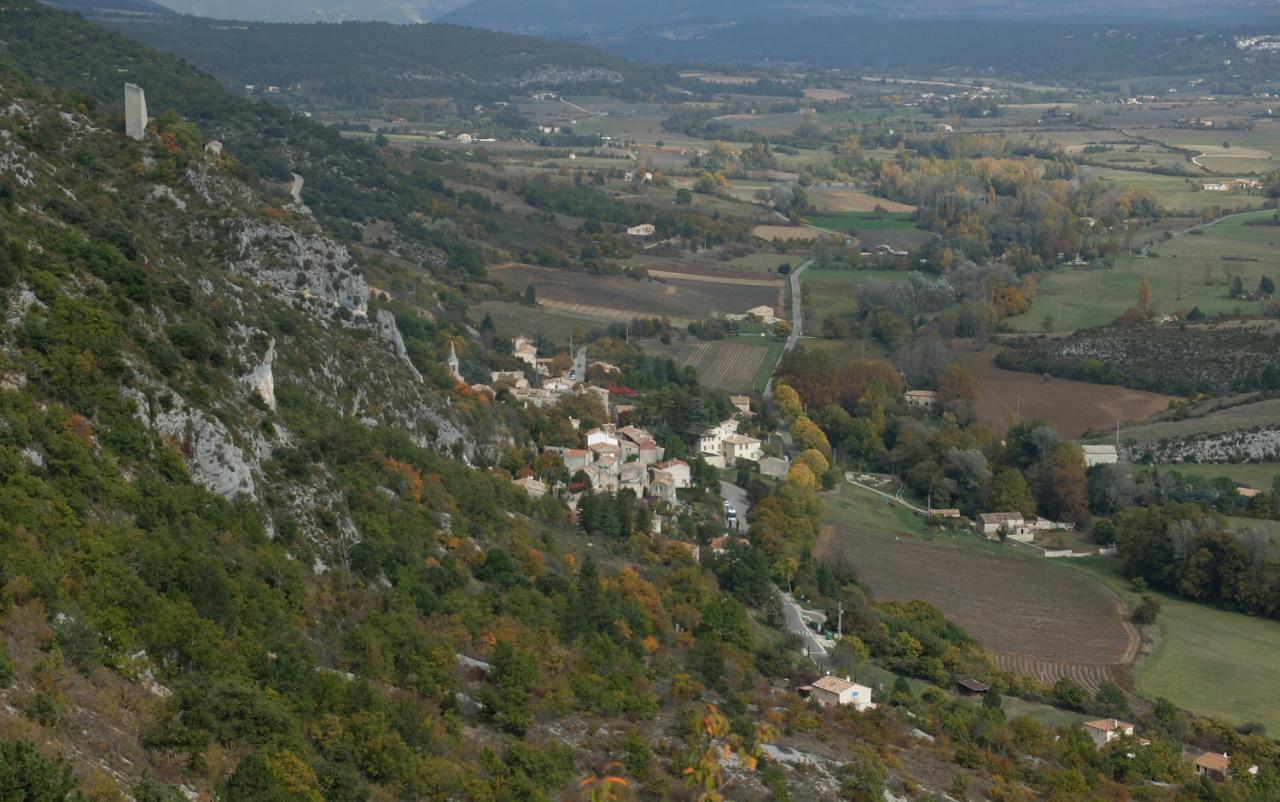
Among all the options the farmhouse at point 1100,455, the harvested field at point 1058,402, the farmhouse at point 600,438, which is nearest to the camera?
the farmhouse at point 600,438

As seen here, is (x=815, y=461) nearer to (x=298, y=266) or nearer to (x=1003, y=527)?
(x=1003, y=527)

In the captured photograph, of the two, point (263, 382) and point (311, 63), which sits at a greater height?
point (263, 382)

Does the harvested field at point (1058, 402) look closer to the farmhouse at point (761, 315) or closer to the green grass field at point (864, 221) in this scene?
the farmhouse at point (761, 315)

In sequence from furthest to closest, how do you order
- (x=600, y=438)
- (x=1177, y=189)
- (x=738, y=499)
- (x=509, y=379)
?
(x=1177, y=189) < (x=509, y=379) < (x=738, y=499) < (x=600, y=438)

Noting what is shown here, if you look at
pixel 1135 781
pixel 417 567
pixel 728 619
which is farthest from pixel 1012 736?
pixel 417 567

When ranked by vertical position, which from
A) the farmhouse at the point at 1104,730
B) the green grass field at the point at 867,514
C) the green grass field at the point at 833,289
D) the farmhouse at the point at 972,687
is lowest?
the green grass field at the point at 833,289

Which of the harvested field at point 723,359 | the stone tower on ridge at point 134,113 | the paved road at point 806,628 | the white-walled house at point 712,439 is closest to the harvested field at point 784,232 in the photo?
the harvested field at point 723,359

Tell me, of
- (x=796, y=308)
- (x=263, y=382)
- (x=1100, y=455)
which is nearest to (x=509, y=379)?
(x=1100, y=455)

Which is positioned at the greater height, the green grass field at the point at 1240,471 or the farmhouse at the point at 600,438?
the farmhouse at the point at 600,438
